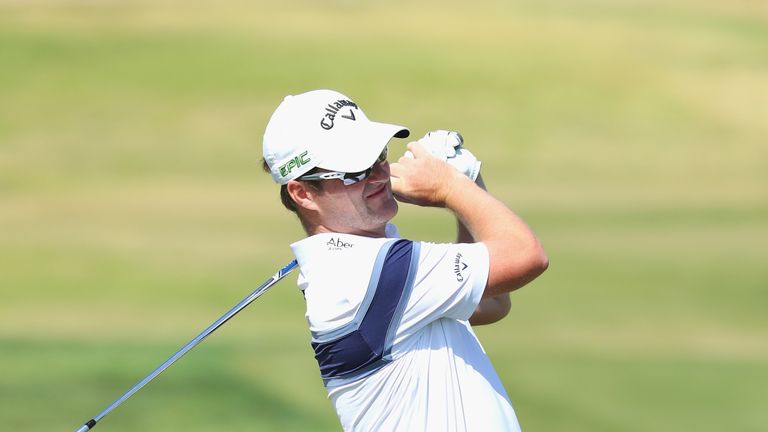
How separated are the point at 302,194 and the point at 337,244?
200mm

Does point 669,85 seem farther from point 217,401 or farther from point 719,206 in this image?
point 217,401

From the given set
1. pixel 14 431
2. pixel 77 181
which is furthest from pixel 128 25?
pixel 14 431

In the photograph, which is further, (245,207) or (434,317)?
(245,207)

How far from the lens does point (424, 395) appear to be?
149 inches

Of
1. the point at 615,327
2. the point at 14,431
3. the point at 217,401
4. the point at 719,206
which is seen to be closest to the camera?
the point at 14,431

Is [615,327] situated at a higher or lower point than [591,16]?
lower

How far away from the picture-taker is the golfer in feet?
12.4

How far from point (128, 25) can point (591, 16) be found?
10.0 metres

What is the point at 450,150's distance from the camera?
4113 mm

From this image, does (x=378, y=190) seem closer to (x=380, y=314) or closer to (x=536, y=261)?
(x=380, y=314)

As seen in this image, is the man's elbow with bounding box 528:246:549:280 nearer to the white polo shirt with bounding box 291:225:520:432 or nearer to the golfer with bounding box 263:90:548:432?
the golfer with bounding box 263:90:548:432

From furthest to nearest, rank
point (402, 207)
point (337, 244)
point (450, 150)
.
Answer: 1. point (402, 207)
2. point (450, 150)
3. point (337, 244)

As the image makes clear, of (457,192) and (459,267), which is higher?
(457,192)

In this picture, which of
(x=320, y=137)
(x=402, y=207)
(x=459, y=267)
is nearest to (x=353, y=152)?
(x=320, y=137)
